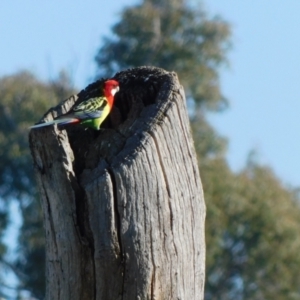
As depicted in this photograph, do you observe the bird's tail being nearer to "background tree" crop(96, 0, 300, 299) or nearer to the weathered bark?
the weathered bark

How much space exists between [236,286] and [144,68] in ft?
84.3

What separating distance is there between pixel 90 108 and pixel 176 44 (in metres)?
24.5

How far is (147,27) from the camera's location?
95.0ft

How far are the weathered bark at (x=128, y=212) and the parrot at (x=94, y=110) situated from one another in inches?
11.7

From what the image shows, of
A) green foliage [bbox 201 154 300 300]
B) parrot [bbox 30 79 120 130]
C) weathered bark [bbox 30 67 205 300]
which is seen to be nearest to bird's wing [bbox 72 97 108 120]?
parrot [bbox 30 79 120 130]

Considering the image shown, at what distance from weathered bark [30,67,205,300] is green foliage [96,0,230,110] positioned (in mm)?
23605

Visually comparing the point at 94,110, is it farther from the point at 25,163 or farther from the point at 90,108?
the point at 25,163

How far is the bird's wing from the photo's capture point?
16.4ft

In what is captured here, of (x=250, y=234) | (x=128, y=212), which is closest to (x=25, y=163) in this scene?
(x=250, y=234)

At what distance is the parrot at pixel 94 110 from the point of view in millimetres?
4926

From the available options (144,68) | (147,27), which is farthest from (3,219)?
(144,68)

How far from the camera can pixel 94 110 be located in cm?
505

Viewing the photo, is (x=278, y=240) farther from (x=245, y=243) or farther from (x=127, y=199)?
(x=127, y=199)

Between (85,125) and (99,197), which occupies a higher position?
(85,125)
